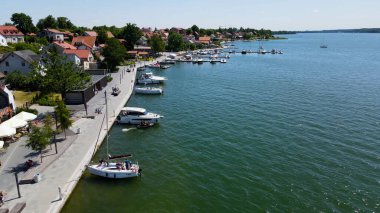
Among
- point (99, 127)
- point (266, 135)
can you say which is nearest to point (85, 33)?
point (99, 127)

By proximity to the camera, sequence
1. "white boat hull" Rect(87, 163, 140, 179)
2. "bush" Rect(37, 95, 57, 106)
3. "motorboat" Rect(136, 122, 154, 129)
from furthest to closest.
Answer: "bush" Rect(37, 95, 57, 106) < "motorboat" Rect(136, 122, 154, 129) < "white boat hull" Rect(87, 163, 140, 179)

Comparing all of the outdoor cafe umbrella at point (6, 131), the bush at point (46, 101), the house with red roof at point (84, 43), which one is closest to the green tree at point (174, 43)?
the house with red roof at point (84, 43)

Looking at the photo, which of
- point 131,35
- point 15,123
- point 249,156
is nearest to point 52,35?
point 131,35

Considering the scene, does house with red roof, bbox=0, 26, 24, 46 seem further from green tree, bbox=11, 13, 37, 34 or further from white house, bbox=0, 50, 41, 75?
white house, bbox=0, 50, 41, 75

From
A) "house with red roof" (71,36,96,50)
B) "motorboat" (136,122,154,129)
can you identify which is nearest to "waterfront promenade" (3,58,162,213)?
"motorboat" (136,122,154,129)

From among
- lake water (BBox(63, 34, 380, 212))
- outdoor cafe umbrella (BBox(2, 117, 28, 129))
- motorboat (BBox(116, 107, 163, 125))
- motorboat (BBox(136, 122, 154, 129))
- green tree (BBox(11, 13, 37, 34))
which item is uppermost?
green tree (BBox(11, 13, 37, 34))

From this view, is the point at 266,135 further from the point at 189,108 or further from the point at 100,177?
the point at 100,177

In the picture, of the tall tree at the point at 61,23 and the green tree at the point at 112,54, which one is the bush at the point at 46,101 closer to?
the green tree at the point at 112,54

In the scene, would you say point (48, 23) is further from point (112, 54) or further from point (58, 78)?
point (58, 78)
